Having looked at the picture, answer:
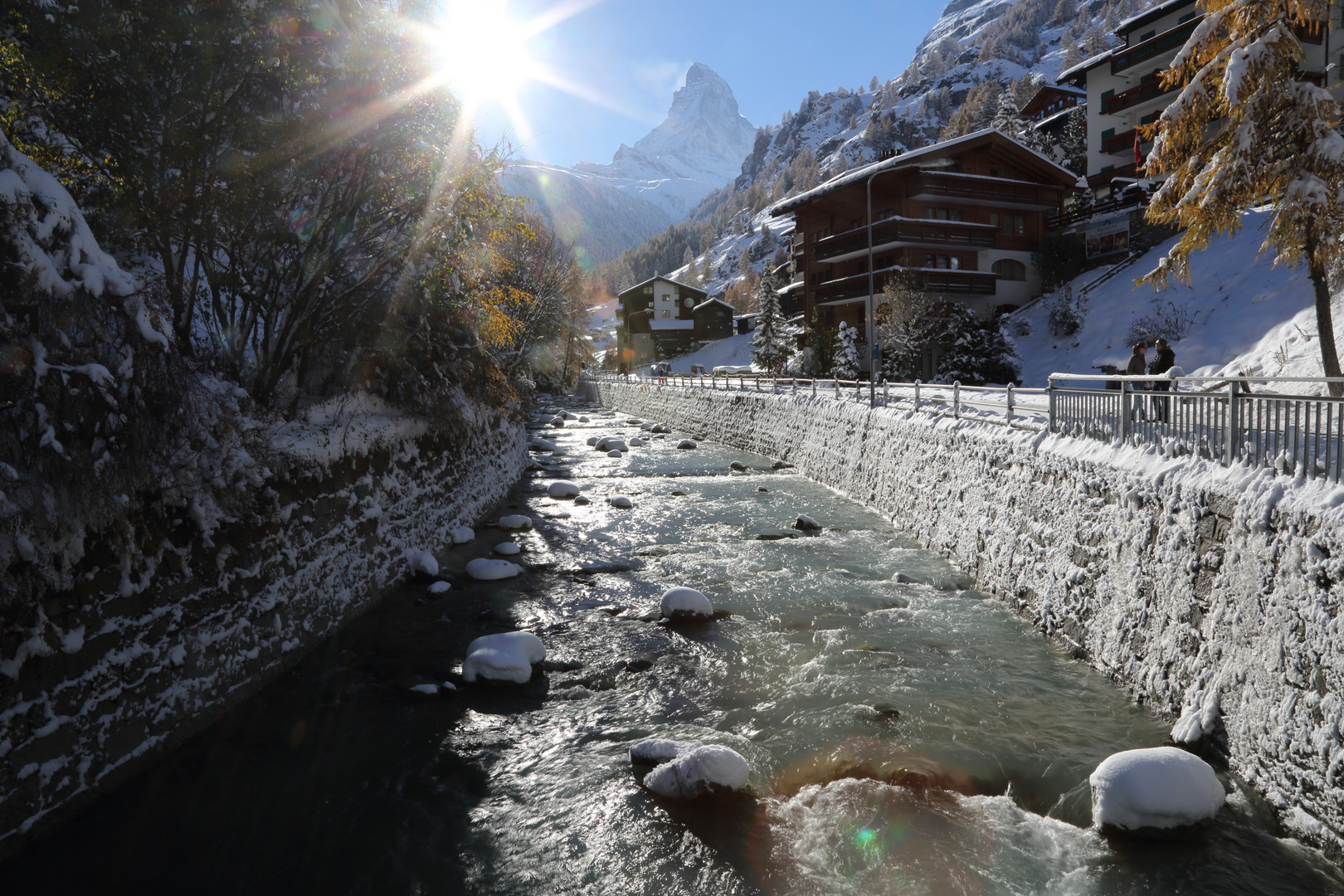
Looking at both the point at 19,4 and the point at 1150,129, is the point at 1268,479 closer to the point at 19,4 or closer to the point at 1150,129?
the point at 1150,129

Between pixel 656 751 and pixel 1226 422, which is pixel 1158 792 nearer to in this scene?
pixel 1226 422

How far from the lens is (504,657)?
9086 mm

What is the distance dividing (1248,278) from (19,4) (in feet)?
119

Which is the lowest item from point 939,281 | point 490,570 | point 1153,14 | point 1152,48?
point 490,570

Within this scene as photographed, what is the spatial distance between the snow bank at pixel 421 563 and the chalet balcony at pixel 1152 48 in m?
42.3

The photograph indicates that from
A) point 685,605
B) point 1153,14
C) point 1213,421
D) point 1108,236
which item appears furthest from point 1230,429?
point 1153,14

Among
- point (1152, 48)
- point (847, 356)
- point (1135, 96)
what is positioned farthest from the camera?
point (1135, 96)

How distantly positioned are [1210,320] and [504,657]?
30477mm

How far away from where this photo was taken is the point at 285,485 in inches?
374

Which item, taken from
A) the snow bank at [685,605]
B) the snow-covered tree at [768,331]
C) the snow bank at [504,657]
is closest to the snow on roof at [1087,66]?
the snow-covered tree at [768,331]

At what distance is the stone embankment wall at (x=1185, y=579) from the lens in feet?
18.9

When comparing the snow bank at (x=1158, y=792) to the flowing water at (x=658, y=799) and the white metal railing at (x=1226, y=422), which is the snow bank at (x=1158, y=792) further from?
the white metal railing at (x=1226, y=422)

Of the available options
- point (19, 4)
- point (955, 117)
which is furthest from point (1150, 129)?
point (955, 117)

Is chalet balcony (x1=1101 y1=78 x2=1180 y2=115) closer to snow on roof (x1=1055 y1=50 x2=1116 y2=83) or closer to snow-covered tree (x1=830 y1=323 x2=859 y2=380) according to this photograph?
snow on roof (x1=1055 y1=50 x2=1116 y2=83)
